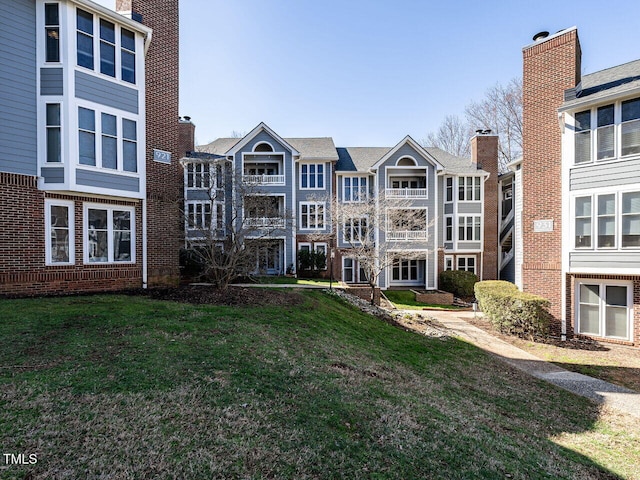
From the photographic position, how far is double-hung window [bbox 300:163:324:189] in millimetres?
22359

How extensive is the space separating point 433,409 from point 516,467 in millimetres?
1305

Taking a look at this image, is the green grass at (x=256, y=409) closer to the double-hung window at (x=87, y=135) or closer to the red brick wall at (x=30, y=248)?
the red brick wall at (x=30, y=248)

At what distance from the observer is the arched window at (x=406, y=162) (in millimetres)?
22219

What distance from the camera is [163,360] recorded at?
16.0ft

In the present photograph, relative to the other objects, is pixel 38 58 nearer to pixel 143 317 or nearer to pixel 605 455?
pixel 143 317

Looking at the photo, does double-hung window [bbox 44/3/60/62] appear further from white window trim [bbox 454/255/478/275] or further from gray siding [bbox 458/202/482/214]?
white window trim [bbox 454/255/478/275]

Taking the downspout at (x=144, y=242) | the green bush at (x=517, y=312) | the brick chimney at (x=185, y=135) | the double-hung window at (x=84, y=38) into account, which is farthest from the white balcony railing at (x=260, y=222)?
the brick chimney at (x=185, y=135)

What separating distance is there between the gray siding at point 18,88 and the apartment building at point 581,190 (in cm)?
1691

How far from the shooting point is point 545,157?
39.3 ft

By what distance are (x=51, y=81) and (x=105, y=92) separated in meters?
1.35

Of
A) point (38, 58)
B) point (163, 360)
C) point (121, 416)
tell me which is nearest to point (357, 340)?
point (163, 360)

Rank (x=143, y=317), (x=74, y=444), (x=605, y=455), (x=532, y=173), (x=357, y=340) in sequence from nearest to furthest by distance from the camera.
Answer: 1. (x=74, y=444)
2. (x=605, y=455)
3. (x=143, y=317)
4. (x=357, y=340)
5. (x=532, y=173)

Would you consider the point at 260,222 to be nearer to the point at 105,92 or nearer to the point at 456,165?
the point at 105,92

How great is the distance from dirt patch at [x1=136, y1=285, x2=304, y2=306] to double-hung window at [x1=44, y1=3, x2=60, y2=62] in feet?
25.2
